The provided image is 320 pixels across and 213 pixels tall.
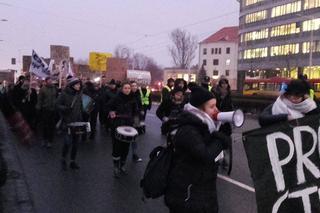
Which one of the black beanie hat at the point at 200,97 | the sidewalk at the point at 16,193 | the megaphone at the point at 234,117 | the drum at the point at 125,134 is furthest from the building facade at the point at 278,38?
the megaphone at the point at 234,117

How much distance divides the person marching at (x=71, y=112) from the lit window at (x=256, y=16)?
78.7 metres

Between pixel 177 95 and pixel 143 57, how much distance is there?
466 ft

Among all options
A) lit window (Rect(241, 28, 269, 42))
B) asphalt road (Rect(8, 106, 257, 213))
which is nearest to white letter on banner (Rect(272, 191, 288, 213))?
asphalt road (Rect(8, 106, 257, 213))

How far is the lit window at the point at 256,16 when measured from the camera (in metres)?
84.8

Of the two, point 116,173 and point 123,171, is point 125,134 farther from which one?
point 123,171

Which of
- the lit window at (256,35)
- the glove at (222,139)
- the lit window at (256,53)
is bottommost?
the glove at (222,139)

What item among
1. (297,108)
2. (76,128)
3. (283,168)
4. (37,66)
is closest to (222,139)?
(283,168)

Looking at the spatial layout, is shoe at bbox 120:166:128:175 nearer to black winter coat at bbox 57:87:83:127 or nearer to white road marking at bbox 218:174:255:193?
black winter coat at bbox 57:87:83:127

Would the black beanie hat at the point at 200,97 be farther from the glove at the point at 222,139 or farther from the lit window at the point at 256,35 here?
the lit window at the point at 256,35

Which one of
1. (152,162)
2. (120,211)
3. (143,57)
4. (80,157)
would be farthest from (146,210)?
(143,57)

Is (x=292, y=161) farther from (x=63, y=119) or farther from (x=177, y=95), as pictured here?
(x=63, y=119)

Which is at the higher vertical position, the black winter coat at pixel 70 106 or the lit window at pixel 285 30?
the lit window at pixel 285 30

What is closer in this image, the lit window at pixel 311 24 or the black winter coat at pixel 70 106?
the black winter coat at pixel 70 106

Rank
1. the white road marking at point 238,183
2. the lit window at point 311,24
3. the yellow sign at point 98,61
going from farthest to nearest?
the lit window at point 311,24
the yellow sign at point 98,61
the white road marking at point 238,183
